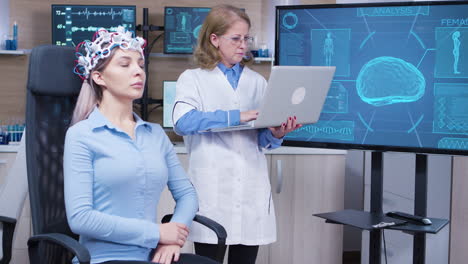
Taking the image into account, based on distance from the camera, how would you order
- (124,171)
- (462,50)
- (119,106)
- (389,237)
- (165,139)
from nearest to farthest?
(124,171) < (119,106) < (165,139) < (462,50) < (389,237)

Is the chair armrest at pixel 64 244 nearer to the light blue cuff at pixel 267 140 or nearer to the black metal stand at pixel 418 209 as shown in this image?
the light blue cuff at pixel 267 140

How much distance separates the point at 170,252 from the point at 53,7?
7.85 feet

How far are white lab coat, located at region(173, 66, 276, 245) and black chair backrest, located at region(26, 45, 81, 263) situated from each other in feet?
1.46

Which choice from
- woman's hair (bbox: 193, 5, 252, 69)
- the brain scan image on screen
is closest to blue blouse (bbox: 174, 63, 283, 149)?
woman's hair (bbox: 193, 5, 252, 69)

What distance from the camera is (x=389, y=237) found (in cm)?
330

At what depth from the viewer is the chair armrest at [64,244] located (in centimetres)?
153

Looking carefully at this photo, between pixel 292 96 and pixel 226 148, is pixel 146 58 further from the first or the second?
pixel 292 96

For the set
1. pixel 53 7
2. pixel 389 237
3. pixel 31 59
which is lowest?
pixel 389 237

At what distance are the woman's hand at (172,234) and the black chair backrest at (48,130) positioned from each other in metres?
0.35

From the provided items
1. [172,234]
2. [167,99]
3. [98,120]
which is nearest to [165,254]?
[172,234]

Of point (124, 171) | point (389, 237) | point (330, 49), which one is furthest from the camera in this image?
point (389, 237)

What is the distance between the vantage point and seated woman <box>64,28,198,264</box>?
5.55 feet

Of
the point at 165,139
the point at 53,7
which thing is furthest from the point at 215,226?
the point at 53,7

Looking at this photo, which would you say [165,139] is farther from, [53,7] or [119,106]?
[53,7]
